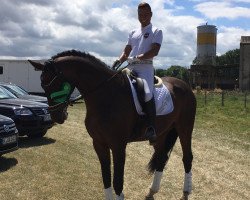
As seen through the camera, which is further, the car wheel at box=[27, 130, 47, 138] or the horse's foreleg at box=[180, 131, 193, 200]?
the car wheel at box=[27, 130, 47, 138]

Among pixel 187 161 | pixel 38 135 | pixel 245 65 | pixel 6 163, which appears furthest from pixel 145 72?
pixel 245 65

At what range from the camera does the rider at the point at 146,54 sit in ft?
18.4

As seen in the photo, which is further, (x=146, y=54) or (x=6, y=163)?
(x=6, y=163)

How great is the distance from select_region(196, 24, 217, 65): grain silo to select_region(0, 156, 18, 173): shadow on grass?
49099 mm

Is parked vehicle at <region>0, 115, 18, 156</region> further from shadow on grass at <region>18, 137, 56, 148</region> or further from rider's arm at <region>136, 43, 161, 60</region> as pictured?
rider's arm at <region>136, 43, 161, 60</region>

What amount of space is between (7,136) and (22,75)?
80.8 ft

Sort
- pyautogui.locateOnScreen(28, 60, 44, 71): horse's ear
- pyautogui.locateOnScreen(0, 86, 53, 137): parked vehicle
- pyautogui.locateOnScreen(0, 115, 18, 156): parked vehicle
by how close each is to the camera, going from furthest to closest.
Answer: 1. pyautogui.locateOnScreen(0, 86, 53, 137): parked vehicle
2. pyautogui.locateOnScreen(0, 115, 18, 156): parked vehicle
3. pyautogui.locateOnScreen(28, 60, 44, 71): horse's ear

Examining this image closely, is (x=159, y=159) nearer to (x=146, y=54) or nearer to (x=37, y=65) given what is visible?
(x=146, y=54)

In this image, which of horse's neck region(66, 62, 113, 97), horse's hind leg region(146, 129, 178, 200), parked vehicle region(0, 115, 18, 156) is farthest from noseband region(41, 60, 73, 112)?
parked vehicle region(0, 115, 18, 156)

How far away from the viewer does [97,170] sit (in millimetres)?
8391

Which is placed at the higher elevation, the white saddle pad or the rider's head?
the rider's head

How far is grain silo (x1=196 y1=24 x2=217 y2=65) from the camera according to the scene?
56.5 metres

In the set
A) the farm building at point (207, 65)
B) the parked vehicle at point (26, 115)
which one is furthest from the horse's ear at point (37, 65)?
the farm building at point (207, 65)

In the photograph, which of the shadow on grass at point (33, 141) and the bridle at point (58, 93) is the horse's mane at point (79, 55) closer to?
the bridle at point (58, 93)
